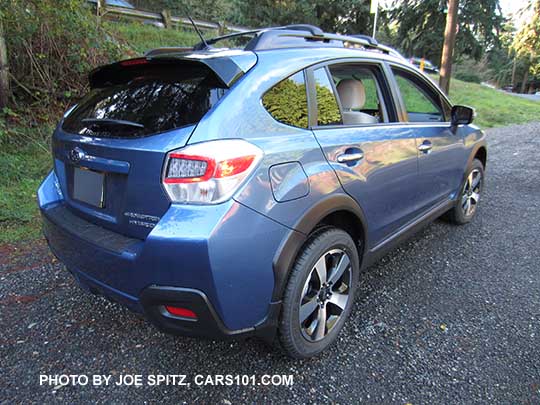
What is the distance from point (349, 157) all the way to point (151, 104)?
1.12m

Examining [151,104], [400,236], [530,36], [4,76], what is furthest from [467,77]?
[151,104]

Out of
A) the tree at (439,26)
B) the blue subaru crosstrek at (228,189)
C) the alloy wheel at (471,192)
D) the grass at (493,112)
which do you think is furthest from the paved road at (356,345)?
the tree at (439,26)

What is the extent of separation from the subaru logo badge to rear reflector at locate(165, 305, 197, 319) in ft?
2.99

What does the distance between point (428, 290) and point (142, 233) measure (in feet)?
7.15

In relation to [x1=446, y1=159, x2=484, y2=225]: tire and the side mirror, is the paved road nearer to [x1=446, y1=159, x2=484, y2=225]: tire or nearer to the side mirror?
[x1=446, y1=159, x2=484, y2=225]: tire

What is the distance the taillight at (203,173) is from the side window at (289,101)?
1.25ft

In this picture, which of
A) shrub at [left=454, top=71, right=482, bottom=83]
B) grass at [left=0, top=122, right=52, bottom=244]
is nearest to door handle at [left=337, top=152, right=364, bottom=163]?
grass at [left=0, top=122, right=52, bottom=244]

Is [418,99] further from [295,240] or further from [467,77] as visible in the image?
[467,77]

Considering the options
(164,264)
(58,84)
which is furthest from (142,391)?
(58,84)

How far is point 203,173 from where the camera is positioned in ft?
5.14

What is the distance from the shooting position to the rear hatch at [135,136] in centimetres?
165

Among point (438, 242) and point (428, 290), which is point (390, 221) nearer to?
point (428, 290)

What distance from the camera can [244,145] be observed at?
1655 millimetres

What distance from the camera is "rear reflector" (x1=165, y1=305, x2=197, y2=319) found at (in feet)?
5.33
